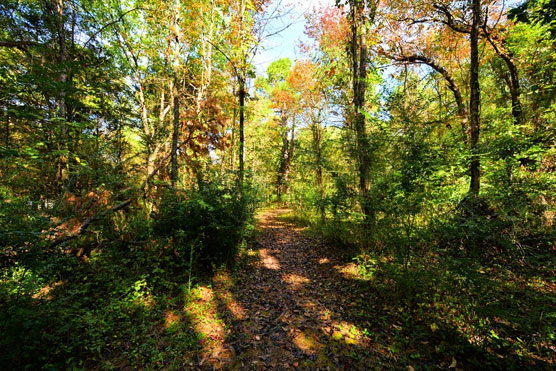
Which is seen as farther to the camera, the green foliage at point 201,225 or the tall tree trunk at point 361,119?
the tall tree trunk at point 361,119

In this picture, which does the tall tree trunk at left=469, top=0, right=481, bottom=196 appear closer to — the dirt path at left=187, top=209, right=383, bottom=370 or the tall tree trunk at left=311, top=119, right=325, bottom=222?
the dirt path at left=187, top=209, right=383, bottom=370

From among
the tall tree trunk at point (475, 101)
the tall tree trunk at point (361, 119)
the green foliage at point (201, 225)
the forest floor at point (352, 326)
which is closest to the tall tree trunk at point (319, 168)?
the tall tree trunk at point (361, 119)

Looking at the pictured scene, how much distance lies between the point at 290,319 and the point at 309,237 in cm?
517

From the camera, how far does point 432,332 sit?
333cm

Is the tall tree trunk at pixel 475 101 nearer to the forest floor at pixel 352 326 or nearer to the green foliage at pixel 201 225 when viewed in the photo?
the forest floor at pixel 352 326

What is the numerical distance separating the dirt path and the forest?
3 centimetres

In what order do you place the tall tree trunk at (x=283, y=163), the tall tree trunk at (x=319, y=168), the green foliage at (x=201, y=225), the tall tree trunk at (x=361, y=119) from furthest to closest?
the tall tree trunk at (x=283, y=163) < the tall tree trunk at (x=319, y=168) < the tall tree trunk at (x=361, y=119) < the green foliage at (x=201, y=225)

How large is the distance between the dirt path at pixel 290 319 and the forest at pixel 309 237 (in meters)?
Result: 0.03

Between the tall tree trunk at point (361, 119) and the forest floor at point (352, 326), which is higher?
the tall tree trunk at point (361, 119)

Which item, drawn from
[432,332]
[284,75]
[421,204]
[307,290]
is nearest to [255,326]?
[307,290]

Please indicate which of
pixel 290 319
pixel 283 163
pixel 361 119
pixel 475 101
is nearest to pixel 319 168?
pixel 361 119

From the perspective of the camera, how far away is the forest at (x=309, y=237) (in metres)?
2.93

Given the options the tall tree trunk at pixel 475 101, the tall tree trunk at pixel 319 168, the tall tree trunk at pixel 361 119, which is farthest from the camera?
the tall tree trunk at pixel 319 168

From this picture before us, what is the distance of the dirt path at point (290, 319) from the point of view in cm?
311
